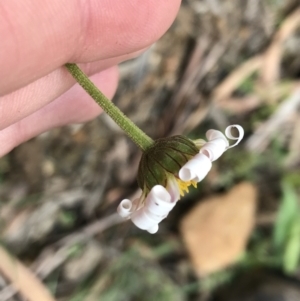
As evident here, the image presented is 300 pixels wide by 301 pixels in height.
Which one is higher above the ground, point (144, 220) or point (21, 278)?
point (21, 278)

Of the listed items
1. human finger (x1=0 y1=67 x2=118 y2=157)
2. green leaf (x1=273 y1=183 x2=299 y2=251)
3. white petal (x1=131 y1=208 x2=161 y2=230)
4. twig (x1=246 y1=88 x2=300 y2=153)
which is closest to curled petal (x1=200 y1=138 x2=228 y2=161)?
white petal (x1=131 y1=208 x2=161 y2=230)

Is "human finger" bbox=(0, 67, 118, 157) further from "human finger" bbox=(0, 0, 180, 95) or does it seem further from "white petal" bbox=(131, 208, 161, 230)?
"white petal" bbox=(131, 208, 161, 230)

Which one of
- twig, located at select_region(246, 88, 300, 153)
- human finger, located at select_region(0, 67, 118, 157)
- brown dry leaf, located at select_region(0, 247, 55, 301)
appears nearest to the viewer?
human finger, located at select_region(0, 67, 118, 157)

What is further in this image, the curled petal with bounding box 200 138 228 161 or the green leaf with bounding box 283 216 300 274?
the green leaf with bounding box 283 216 300 274

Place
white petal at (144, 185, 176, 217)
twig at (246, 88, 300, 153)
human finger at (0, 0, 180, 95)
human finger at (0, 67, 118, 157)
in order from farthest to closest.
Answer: twig at (246, 88, 300, 153)
human finger at (0, 67, 118, 157)
white petal at (144, 185, 176, 217)
human finger at (0, 0, 180, 95)

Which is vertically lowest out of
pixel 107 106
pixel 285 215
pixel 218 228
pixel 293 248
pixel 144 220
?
pixel 293 248

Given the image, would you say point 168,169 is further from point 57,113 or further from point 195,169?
point 57,113

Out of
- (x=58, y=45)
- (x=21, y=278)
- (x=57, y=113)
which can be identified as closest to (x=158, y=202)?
(x=58, y=45)
